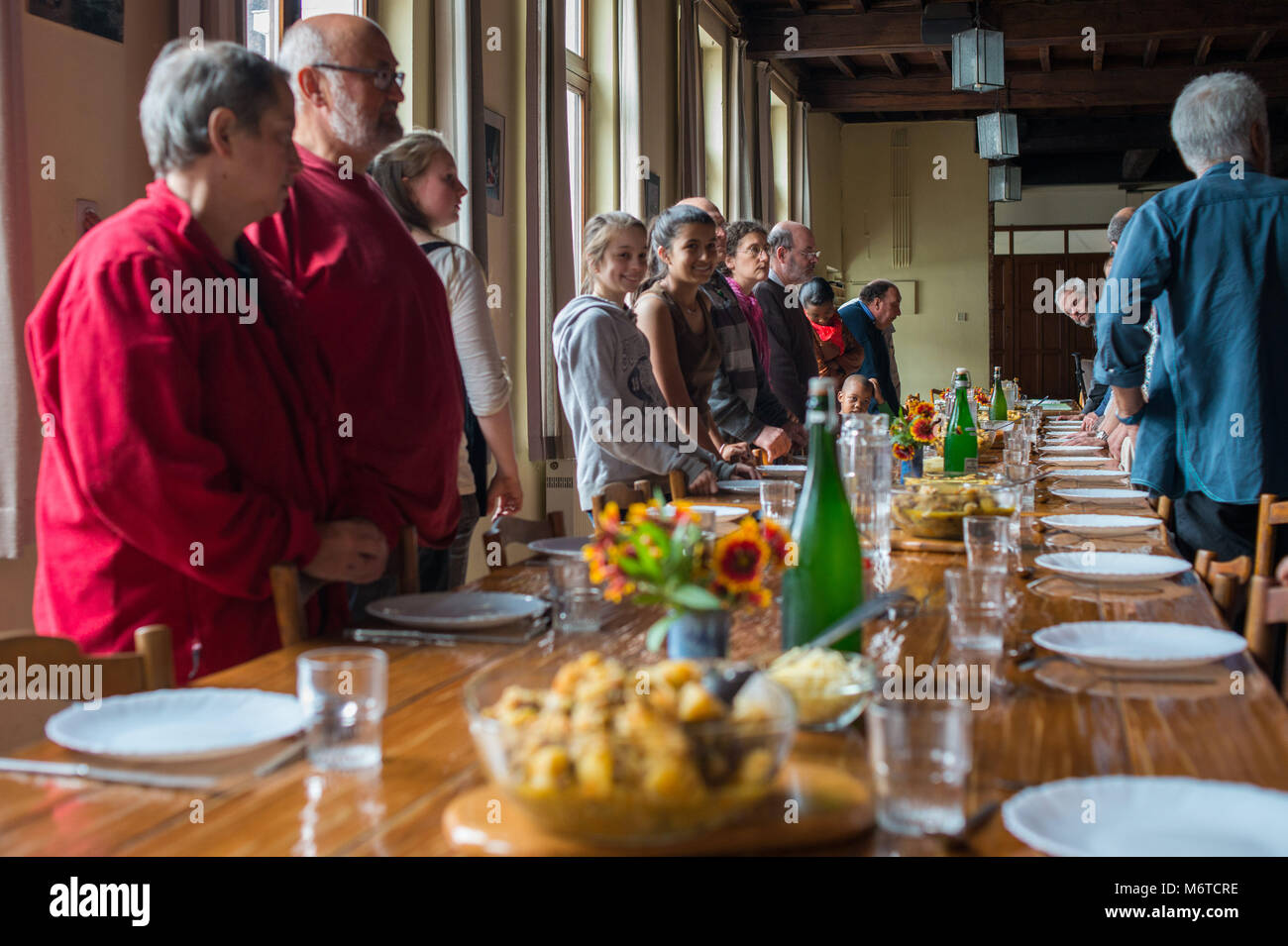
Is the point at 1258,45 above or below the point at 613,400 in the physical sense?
above

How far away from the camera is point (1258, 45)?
10.6 meters

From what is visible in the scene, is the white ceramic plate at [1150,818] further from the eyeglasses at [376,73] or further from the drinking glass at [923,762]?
the eyeglasses at [376,73]

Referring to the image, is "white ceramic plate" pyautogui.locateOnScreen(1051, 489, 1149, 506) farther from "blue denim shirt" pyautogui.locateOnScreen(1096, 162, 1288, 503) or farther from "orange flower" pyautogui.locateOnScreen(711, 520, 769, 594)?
"orange flower" pyautogui.locateOnScreen(711, 520, 769, 594)

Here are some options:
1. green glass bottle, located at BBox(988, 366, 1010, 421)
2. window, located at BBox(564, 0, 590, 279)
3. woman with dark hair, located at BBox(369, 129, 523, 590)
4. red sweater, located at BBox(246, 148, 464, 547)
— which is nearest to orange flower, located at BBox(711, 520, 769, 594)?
red sweater, located at BBox(246, 148, 464, 547)

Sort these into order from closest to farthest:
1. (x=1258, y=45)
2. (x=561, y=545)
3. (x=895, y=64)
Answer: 1. (x=561, y=545)
2. (x=1258, y=45)
3. (x=895, y=64)

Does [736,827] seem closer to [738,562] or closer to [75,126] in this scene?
[738,562]

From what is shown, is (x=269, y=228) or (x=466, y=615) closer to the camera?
(x=466, y=615)

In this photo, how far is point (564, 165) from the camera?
18.9 feet

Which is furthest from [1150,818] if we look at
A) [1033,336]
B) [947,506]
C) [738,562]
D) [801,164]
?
[1033,336]

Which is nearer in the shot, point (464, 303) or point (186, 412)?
point (186, 412)

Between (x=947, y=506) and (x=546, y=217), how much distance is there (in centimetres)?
366
